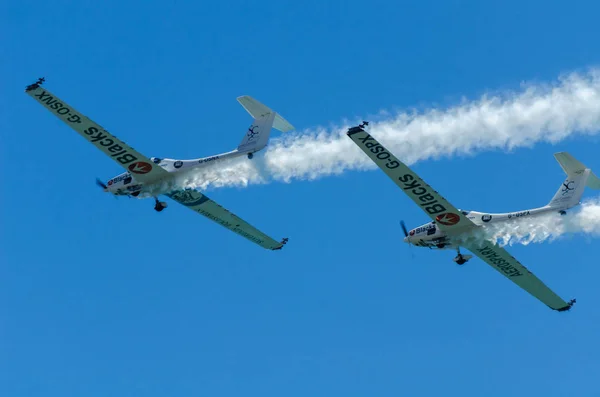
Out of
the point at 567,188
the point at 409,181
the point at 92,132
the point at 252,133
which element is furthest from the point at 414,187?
the point at 92,132

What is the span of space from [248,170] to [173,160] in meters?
2.92

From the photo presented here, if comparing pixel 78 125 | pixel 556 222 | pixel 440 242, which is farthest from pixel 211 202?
pixel 556 222

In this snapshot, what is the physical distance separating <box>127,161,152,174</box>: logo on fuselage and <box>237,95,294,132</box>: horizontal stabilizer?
14.0 ft

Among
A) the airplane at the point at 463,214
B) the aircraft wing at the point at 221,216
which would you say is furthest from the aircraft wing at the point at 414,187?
the aircraft wing at the point at 221,216

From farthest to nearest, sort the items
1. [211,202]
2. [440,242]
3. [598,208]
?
1. [211,202]
2. [440,242]
3. [598,208]

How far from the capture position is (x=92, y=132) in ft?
147

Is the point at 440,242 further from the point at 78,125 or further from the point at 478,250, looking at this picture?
the point at 78,125

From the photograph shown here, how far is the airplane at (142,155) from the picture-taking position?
44.6 m

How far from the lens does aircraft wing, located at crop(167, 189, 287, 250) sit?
157 ft

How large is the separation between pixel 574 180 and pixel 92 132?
17255mm

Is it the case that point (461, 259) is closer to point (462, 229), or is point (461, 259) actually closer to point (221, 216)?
point (462, 229)

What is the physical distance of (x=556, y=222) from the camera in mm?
41719

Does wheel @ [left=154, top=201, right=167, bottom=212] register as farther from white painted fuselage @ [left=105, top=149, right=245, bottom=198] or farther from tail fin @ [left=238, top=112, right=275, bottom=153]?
tail fin @ [left=238, top=112, right=275, bottom=153]

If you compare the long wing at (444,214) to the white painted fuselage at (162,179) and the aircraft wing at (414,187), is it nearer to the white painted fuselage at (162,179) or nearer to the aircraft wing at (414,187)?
the aircraft wing at (414,187)
